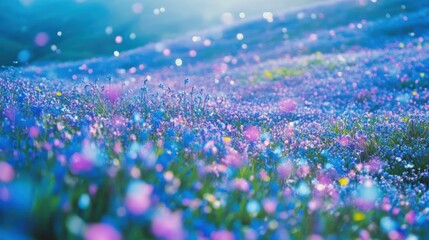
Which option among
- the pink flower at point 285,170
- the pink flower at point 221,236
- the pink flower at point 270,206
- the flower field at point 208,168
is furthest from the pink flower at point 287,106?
the pink flower at point 221,236

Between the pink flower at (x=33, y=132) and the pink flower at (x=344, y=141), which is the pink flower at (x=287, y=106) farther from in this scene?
the pink flower at (x=33, y=132)

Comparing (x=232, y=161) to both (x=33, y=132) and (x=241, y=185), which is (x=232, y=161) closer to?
(x=241, y=185)

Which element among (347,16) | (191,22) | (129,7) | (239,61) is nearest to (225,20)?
(191,22)

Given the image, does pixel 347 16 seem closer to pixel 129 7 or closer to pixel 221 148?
pixel 221 148

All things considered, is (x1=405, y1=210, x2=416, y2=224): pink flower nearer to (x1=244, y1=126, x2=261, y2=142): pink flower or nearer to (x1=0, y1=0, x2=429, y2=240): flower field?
(x1=0, y1=0, x2=429, y2=240): flower field

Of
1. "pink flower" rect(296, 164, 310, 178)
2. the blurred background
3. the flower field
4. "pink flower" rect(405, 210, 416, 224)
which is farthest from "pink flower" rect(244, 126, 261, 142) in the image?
the blurred background

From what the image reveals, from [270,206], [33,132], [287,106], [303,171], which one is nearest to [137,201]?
[270,206]

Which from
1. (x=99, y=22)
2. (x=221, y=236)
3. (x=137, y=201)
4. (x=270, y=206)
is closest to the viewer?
(x=137, y=201)
